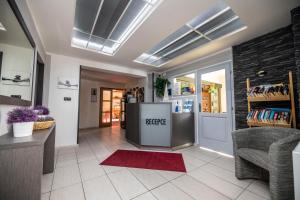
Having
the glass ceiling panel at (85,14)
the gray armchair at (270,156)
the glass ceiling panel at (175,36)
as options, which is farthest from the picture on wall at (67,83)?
the gray armchair at (270,156)

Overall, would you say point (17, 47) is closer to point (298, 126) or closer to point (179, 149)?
point (179, 149)

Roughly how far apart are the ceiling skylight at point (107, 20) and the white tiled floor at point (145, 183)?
Result: 103 inches

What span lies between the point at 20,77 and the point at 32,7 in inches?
44.3

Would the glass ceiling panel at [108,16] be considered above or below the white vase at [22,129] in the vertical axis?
above

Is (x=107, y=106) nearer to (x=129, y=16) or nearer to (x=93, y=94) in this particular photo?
(x=93, y=94)

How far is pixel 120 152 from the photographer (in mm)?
3188

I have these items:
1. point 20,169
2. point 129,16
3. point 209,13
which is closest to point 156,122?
point 129,16

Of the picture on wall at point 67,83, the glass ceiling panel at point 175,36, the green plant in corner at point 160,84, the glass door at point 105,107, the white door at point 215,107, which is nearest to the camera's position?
the glass ceiling panel at point 175,36

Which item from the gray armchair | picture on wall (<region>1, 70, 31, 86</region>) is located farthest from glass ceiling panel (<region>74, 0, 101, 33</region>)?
the gray armchair

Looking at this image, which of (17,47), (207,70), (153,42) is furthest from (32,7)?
(207,70)

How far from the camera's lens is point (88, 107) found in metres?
6.77

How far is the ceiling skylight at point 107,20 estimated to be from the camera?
1940 millimetres

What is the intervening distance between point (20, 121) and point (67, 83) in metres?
A: 2.81

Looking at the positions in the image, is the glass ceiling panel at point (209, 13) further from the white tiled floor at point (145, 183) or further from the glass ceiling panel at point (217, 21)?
the white tiled floor at point (145, 183)
